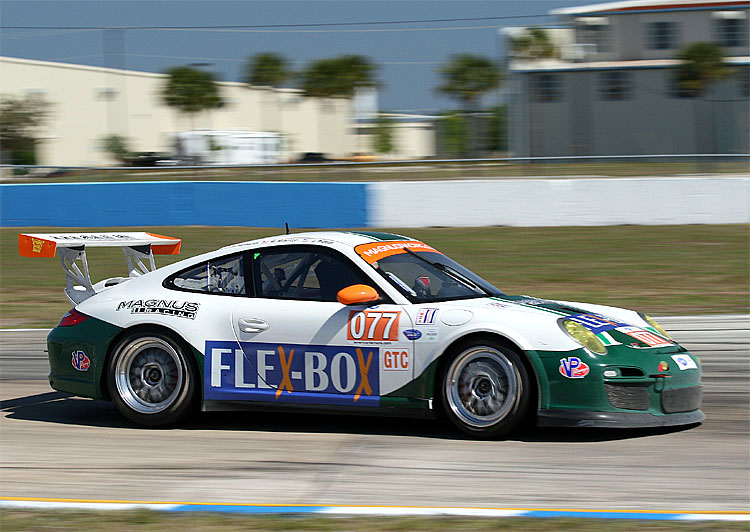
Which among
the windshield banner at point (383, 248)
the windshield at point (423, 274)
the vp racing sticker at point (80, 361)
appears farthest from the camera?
the vp racing sticker at point (80, 361)

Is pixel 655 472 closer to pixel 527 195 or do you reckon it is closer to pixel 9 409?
pixel 9 409

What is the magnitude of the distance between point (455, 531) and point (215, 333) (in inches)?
103

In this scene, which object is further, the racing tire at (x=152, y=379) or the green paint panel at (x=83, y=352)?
the green paint panel at (x=83, y=352)

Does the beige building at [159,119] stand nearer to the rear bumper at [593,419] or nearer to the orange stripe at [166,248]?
the orange stripe at [166,248]

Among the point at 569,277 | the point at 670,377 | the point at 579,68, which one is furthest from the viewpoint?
the point at 579,68

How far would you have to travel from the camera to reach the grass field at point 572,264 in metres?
12.2

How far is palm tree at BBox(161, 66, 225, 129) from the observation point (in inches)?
1186

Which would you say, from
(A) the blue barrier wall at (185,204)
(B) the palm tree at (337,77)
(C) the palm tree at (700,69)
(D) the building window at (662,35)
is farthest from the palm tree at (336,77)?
(D) the building window at (662,35)

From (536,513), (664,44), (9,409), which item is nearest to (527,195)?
(9,409)

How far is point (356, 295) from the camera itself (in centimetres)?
592

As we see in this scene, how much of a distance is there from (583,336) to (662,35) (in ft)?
122

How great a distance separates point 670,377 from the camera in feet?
18.8

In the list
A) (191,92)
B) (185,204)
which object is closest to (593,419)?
(185,204)

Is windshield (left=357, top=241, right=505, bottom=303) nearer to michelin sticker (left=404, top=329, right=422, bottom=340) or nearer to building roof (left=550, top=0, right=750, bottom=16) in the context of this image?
michelin sticker (left=404, top=329, right=422, bottom=340)
